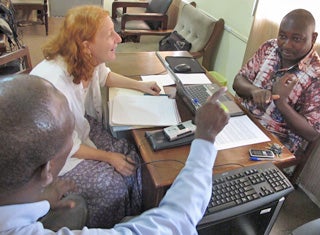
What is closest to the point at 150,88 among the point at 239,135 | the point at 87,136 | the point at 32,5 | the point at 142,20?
the point at 87,136

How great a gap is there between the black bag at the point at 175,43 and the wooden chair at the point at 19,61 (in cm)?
150

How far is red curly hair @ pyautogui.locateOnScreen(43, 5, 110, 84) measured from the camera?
49.9 inches

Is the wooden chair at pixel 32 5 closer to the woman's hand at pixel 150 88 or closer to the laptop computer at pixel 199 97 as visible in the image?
the woman's hand at pixel 150 88

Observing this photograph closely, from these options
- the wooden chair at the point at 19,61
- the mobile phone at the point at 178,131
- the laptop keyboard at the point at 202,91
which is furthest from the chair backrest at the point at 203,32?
the mobile phone at the point at 178,131

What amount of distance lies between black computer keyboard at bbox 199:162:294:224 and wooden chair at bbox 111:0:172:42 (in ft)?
7.93

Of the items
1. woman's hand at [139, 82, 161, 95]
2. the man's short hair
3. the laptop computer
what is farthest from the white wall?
the man's short hair

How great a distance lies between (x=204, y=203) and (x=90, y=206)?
2.01 feet

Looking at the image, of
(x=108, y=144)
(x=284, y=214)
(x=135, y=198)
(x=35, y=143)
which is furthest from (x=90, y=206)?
(x=284, y=214)

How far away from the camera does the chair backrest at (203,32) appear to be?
2604 mm

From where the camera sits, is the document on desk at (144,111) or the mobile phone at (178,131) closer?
the mobile phone at (178,131)

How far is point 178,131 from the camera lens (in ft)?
3.67

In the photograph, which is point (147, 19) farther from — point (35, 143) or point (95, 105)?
point (35, 143)

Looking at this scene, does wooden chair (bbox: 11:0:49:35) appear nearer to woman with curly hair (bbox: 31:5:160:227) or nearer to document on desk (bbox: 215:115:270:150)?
woman with curly hair (bbox: 31:5:160:227)

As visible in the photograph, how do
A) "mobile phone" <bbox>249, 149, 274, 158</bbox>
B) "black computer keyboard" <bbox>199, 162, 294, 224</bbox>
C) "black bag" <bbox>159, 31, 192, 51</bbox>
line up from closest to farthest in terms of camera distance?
"black computer keyboard" <bbox>199, 162, 294, 224</bbox>, "mobile phone" <bbox>249, 149, 274, 158</bbox>, "black bag" <bbox>159, 31, 192, 51</bbox>
